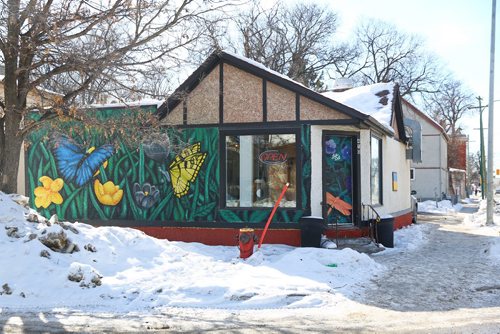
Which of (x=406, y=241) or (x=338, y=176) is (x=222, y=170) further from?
(x=406, y=241)

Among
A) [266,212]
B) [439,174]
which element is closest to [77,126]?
[266,212]

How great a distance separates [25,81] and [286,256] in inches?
231

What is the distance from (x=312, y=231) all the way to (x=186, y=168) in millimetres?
3573

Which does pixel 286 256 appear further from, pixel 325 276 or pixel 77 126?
pixel 77 126

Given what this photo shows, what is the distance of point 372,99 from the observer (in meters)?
17.0

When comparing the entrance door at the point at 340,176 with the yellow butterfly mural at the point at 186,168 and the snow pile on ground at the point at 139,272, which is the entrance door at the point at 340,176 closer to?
the snow pile on ground at the point at 139,272

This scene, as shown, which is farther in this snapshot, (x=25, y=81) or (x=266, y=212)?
(x=266, y=212)

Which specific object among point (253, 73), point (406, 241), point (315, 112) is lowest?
point (406, 241)

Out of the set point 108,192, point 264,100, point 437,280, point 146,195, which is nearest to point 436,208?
point 264,100

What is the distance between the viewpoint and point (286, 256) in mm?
9336

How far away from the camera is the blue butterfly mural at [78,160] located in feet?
42.8

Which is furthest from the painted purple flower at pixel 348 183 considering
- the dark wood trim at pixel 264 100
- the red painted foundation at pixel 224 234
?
the dark wood trim at pixel 264 100

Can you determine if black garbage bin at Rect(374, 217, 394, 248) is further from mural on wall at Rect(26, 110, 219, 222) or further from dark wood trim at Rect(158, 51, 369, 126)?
mural on wall at Rect(26, 110, 219, 222)

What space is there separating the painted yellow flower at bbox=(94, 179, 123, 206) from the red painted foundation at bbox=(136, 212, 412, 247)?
1.08 metres
